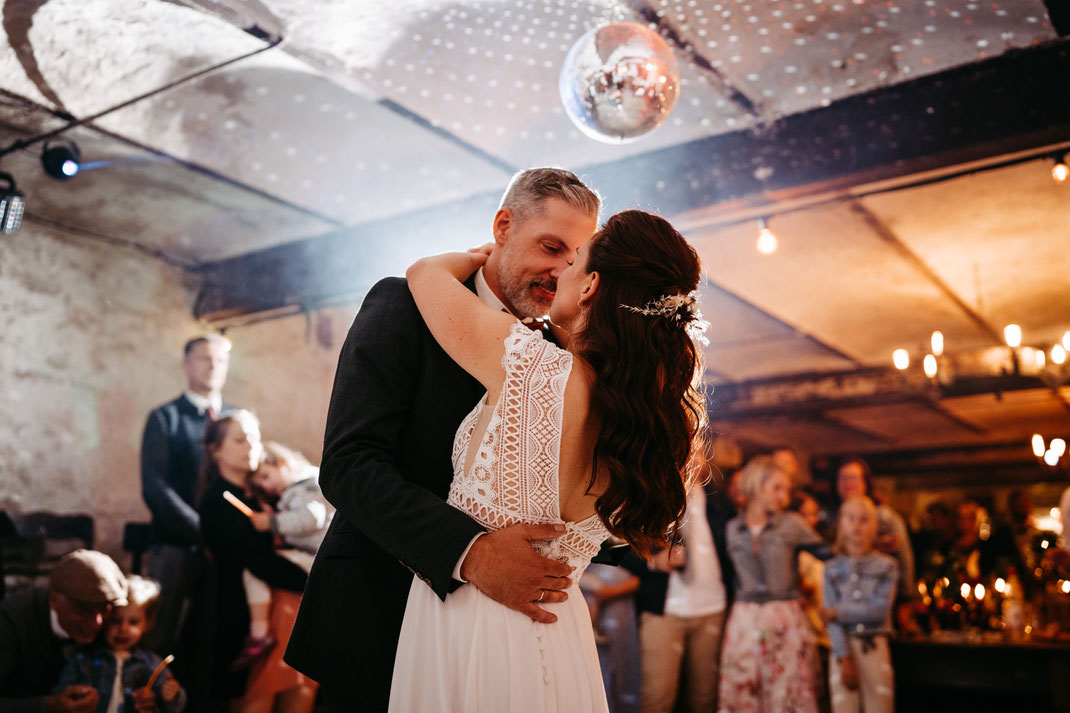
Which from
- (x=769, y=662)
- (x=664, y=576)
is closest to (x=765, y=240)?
(x=664, y=576)

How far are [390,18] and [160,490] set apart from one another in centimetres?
344

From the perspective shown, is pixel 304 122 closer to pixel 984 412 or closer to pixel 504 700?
pixel 504 700

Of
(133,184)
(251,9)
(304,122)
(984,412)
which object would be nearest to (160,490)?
(133,184)

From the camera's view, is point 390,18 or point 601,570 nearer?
point 390,18

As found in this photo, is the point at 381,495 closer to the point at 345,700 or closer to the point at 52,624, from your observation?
the point at 345,700

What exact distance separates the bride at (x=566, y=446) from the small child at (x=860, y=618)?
3935 mm

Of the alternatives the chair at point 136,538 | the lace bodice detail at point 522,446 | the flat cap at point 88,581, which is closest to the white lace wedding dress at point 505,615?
the lace bodice detail at point 522,446

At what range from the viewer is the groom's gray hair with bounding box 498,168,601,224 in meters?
2.01

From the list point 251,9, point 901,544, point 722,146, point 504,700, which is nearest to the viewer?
point 504,700

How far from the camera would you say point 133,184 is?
16.7 ft

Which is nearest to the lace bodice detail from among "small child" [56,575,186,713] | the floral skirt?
"small child" [56,575,186,713]

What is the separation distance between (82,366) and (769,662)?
4.41m

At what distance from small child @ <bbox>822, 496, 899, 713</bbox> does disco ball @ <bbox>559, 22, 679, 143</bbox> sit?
3270 mm

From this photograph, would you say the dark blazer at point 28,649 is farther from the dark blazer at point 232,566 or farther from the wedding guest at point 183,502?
the wedding guest at point 183,502
